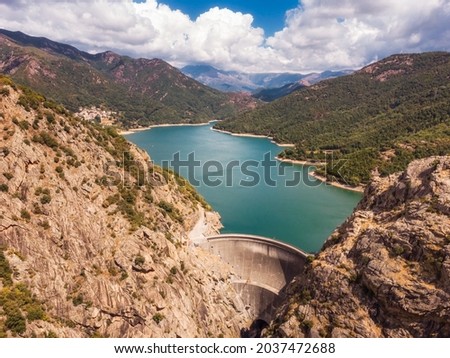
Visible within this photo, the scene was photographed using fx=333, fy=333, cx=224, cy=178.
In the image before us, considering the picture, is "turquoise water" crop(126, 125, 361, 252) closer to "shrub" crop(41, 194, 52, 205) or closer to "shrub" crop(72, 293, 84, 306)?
"shrub" crop(72, 293, 84, 306)


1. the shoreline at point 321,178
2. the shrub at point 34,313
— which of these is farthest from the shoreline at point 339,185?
the shrub at point 34,313

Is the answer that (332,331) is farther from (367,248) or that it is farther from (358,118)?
(358,118)

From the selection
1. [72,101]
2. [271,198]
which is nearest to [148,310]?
[271,198]

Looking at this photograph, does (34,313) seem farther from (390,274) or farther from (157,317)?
(390,274)

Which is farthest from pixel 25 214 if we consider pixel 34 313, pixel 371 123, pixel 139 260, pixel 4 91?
pixel 371 123

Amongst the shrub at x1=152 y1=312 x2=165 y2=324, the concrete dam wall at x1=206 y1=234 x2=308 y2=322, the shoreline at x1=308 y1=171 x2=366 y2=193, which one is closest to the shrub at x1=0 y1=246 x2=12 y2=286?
the shrub at x1=152 y1=312 x2=165 y2=324

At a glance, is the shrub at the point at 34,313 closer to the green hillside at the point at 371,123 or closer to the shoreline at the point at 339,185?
the shoreline at the point at 339,185
